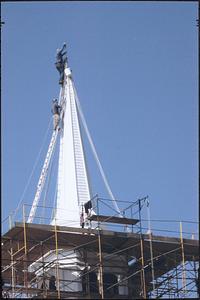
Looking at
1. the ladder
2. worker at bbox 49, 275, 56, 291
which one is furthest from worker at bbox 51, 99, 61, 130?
worker at bbox 49, 275, 56, 291

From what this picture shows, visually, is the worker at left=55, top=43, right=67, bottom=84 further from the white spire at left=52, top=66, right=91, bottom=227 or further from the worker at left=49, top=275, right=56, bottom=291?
the worker at left=49, top=275, right=56, bottom=291

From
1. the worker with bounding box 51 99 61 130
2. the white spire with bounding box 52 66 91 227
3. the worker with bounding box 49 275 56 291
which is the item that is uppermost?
the worker with bounding box 51 99 61 130

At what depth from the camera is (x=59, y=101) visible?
88250 mm

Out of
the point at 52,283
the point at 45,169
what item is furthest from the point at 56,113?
the point at 52,283

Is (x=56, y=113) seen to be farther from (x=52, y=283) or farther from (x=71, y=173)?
(x=52, y=283)

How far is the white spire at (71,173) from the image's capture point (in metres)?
77.6

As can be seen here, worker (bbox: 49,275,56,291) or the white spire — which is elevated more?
the white spire

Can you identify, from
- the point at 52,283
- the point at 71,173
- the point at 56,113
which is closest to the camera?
the point at 52,283

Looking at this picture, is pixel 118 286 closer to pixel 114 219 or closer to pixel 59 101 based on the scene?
pixel 114 219

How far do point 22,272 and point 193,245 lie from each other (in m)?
11.7

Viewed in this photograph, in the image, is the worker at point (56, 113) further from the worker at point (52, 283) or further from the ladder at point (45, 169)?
the worker at point (52, 283)

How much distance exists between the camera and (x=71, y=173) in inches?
3167

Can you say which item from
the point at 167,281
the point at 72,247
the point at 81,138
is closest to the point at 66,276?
the point at 72,247

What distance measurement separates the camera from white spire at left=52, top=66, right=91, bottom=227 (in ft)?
255
